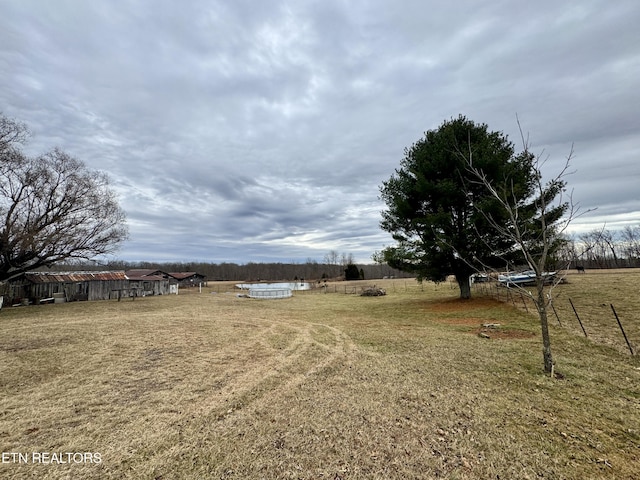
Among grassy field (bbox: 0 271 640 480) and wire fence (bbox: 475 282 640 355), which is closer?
grassy field (bbox: 0 271 640 480)

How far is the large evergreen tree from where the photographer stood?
14164 mm

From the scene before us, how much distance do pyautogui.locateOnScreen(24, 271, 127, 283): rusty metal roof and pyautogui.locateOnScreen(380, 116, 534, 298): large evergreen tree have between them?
28286 millimetres

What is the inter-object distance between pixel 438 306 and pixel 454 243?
4086 millimetres

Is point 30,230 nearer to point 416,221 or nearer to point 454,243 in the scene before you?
point 416,221

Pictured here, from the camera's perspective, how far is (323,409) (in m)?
4.57

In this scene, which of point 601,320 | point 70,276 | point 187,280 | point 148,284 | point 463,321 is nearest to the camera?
point 601,320

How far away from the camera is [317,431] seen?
155 inches

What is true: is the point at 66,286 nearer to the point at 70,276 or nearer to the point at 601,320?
the point at 70,276

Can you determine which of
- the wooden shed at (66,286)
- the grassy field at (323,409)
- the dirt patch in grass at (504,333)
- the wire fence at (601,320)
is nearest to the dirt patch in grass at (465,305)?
the wire fence at (601,320)

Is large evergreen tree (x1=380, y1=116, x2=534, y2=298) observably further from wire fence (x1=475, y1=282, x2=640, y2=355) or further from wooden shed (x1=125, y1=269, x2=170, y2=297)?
wooden shed (x1=125, y1=269, x2=170, y2=297)

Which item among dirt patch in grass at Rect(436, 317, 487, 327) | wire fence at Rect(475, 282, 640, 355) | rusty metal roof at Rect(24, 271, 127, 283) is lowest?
dirt patch in grass at Rect(436, 317, 487, 327)

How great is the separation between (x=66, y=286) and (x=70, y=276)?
4.15 ft

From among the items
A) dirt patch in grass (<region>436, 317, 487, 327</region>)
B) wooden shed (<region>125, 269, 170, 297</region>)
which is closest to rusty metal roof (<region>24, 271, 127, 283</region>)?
wooden shed (<region>125, 269, 170, 297</region>)

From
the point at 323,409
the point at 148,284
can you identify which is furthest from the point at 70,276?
the point at 323,409
